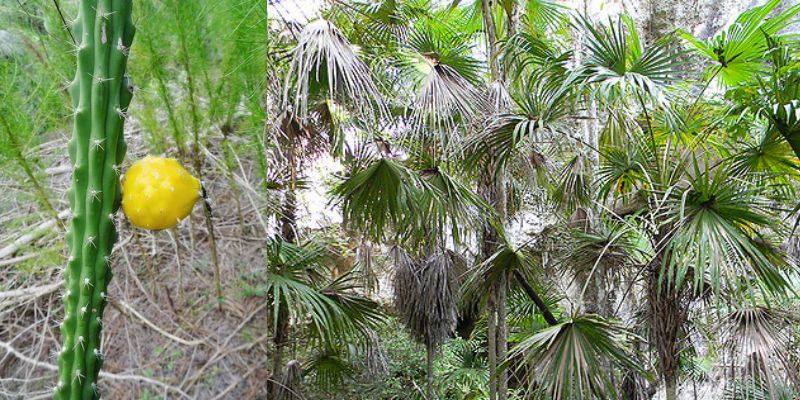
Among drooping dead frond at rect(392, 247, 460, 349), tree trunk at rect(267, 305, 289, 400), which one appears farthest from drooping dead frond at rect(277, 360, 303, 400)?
drooping dead frond at rect(392, 247, 460, 349)

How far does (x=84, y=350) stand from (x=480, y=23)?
2512mm

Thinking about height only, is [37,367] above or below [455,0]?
below

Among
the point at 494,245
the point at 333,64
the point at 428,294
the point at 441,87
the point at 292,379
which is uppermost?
the point at 441,87

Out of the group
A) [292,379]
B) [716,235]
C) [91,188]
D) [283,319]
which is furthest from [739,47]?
[91,188]

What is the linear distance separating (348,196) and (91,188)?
1184 mm

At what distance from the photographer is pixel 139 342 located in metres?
0.87

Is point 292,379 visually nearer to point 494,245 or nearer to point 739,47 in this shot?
point 494,245

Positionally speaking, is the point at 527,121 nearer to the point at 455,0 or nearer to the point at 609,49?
the point at 609,49

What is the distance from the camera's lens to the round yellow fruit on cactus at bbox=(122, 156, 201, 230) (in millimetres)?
750

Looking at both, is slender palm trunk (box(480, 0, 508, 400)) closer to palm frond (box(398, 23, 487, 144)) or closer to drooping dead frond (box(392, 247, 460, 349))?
palm frond (box(398, 23, 487, 144))

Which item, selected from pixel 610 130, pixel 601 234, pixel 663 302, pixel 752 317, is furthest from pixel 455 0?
pixel 752 317

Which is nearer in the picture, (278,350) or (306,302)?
(306,302)

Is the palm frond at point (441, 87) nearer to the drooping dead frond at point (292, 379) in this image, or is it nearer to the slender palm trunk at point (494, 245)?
the slender palm trunk at point (494, 245)

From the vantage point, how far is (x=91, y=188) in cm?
64
